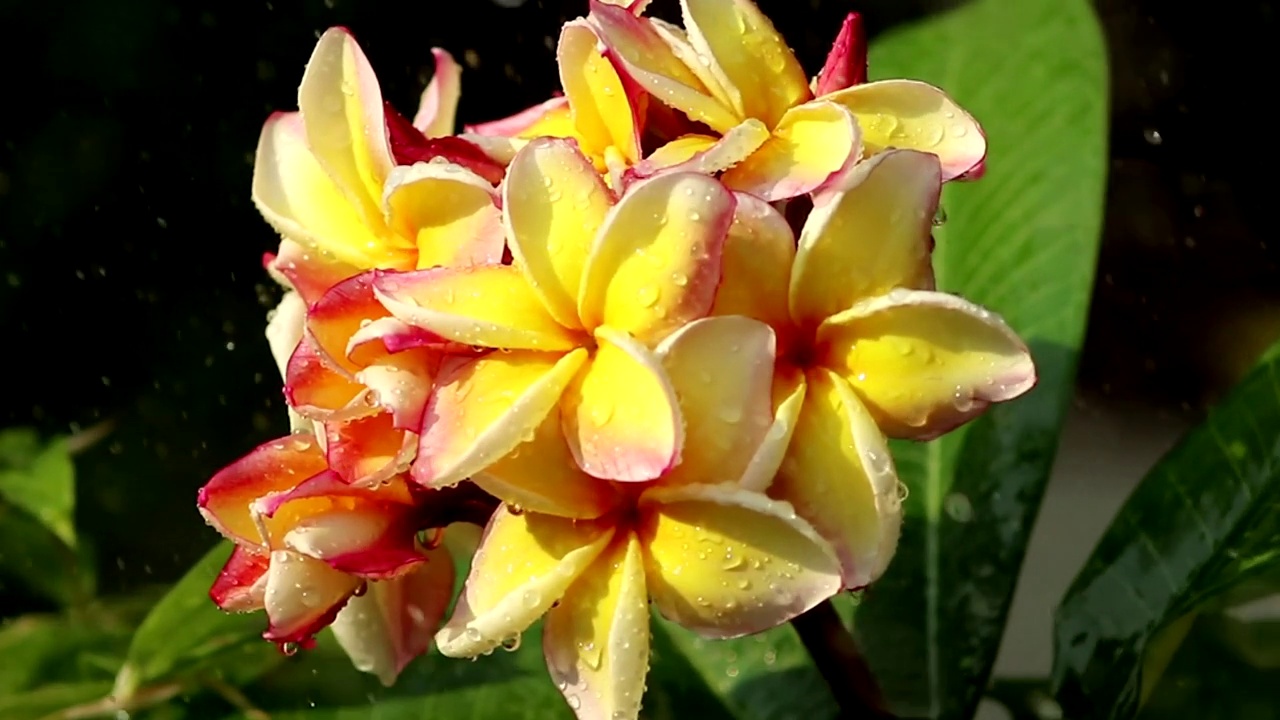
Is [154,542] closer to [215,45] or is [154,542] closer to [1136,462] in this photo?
[215,45]

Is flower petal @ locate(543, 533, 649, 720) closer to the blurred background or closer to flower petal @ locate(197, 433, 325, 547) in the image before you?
flower petal @ locate(197, 433, 325, 547)

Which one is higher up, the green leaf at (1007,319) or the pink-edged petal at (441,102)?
the pink-edged petal at (441,102)

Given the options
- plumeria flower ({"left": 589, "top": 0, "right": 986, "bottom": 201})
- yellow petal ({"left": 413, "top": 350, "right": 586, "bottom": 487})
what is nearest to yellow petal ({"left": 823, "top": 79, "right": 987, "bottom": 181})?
plumeria flower ({"left": 589, "top": 0, "right": 986, "bottom": 201})

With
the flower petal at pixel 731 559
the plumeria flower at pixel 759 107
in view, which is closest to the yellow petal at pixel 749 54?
the plumeria flower at pixel 759 107

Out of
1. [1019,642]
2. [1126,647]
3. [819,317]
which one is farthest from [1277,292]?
[819,317]

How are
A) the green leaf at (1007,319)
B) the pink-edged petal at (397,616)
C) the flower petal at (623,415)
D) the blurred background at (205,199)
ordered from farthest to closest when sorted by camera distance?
the blurred background at (205,199)
the green leaf at (1007,319)
the pink-edged petal at (397,616)
the flower petal at (623,415)

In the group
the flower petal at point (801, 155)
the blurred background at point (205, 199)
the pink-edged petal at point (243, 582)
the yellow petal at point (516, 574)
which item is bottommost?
the blurred background at point (205, 199)

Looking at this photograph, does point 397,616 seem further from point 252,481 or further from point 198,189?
point 198,189

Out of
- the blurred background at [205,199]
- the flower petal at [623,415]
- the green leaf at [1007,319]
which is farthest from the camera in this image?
the blurred background at [205,199]

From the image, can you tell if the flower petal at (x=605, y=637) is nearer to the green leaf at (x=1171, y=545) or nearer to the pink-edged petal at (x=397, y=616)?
the pink-edged petal at (x=397, y=616)
